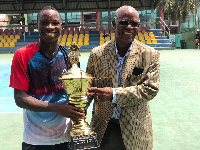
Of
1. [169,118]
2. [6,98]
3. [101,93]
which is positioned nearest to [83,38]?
[6,98]

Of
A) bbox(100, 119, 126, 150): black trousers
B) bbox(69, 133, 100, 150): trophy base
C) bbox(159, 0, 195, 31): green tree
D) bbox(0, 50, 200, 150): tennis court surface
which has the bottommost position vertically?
bbox(0, 50, 200, 150): tennis court surface

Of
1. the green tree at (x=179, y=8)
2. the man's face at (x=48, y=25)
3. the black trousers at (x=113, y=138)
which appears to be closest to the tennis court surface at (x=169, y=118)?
the black trousers at (x=113, y=138)

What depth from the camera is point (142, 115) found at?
70.1 inches

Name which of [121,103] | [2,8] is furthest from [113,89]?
[2,8]

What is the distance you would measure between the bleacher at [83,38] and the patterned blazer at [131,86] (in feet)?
62.9

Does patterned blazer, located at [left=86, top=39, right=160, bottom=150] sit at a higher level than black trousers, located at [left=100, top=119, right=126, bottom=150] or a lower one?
higher

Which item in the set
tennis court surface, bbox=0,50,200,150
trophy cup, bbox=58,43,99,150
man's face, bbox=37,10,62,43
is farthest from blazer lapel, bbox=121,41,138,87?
tennis court surface, bbox=0,50,200,150

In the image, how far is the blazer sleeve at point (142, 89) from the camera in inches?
65.0

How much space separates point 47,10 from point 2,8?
26.2 m

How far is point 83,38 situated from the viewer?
76.0 feet

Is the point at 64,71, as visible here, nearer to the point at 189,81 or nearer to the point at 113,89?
the point at 113,89

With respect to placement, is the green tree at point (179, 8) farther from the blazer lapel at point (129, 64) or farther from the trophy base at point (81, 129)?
the trophy base at point (81, 129)

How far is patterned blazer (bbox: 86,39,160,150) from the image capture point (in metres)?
1.67

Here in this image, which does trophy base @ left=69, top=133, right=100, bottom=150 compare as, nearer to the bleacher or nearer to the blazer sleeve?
the blazer sleeve
